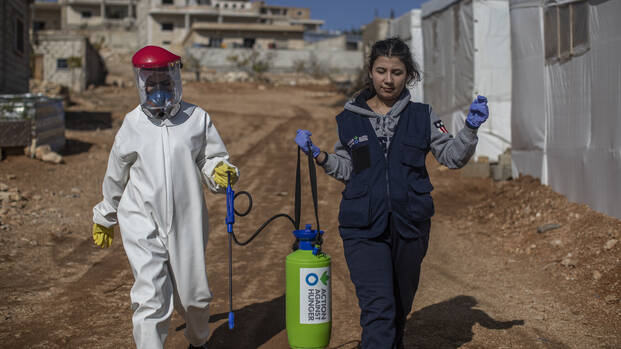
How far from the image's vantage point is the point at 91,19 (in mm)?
61781

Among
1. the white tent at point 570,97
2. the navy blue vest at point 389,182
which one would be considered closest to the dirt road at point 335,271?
the white tent at point 570,97

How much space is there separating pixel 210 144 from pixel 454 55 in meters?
13.2

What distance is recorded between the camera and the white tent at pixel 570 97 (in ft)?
26.4

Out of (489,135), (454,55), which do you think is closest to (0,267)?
(489,135)

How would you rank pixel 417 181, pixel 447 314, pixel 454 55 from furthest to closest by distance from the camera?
pixel 454 55 < pixel 447 314 < pixel 417 181

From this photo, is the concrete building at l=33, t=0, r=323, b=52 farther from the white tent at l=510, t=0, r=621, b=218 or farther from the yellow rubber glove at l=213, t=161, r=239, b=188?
the yellow rubber glove at l=213, t=161, r=239, b=188

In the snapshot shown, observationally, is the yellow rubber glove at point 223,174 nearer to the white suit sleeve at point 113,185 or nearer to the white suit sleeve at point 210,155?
the white suit sleeve at point 210,155

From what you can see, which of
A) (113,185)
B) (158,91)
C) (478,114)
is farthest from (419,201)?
(113,185)

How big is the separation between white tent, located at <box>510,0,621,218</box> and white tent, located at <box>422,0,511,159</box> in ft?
8.11

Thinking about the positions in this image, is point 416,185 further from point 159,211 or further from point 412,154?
point 159,211

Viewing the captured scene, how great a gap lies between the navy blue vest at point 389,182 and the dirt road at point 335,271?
65.6 inches

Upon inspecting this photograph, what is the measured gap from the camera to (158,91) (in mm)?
3791

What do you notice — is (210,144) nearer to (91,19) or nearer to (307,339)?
(307,339)

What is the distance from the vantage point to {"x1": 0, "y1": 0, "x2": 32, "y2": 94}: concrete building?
60.6 feet
